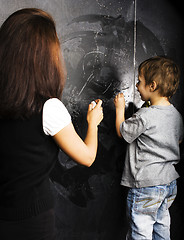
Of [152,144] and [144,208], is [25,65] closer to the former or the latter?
[152,144]

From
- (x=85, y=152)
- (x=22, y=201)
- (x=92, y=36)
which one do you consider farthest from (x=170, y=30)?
(x=22, y=201)

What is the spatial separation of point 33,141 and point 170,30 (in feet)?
3.80

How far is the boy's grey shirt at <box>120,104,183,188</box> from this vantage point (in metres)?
1.28

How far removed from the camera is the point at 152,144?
4.24 feet

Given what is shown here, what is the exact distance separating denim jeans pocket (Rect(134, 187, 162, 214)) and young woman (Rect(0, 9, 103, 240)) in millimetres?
601

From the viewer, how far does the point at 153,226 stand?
1425 millimetres

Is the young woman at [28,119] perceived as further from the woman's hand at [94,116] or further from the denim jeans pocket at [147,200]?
the denim jeans pocket at [147,200]

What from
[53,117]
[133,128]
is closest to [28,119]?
[53,117]

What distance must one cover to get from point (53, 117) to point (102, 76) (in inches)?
26.4

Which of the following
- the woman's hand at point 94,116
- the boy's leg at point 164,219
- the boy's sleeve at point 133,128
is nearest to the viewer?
the woman's hand at point 94,116

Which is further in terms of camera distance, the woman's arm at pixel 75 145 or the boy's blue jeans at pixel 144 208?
the boy's blue jeans at pixel 144 208

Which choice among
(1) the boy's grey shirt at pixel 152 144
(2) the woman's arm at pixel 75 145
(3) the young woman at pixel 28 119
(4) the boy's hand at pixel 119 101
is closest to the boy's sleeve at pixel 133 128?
(1) the boy's grey shirt at pixel 152 144

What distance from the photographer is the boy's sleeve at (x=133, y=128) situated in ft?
4.13

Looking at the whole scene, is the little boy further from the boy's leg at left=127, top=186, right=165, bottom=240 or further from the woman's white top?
the woman's white top
